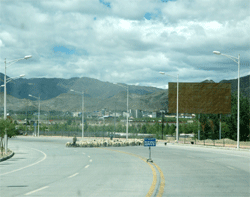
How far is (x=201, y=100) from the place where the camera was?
67875mm

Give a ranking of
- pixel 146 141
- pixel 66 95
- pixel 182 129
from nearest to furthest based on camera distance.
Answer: pixel 146 141 < pixel 182 129 < pixel 66 95

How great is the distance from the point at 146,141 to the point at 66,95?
571ft

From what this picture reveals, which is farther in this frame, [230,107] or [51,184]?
[230,107]

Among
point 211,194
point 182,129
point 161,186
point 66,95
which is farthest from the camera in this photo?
point 66,95

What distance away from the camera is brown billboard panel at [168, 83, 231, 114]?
6544cm

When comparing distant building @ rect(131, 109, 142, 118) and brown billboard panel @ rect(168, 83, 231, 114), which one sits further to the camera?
distant building @ rect(131, 109, 142, 118)

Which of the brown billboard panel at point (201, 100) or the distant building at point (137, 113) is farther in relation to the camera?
the distant building at point (137, 113)

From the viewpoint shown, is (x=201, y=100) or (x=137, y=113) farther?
(x=137, y=113)

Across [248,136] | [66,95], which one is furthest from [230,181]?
[66,95]

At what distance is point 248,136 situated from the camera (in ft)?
208

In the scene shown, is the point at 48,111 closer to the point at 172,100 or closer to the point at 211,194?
the point at 172,100

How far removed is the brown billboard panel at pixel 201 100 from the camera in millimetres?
65438

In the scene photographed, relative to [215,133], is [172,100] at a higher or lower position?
higher

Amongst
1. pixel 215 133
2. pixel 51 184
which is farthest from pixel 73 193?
pixel 215 133
